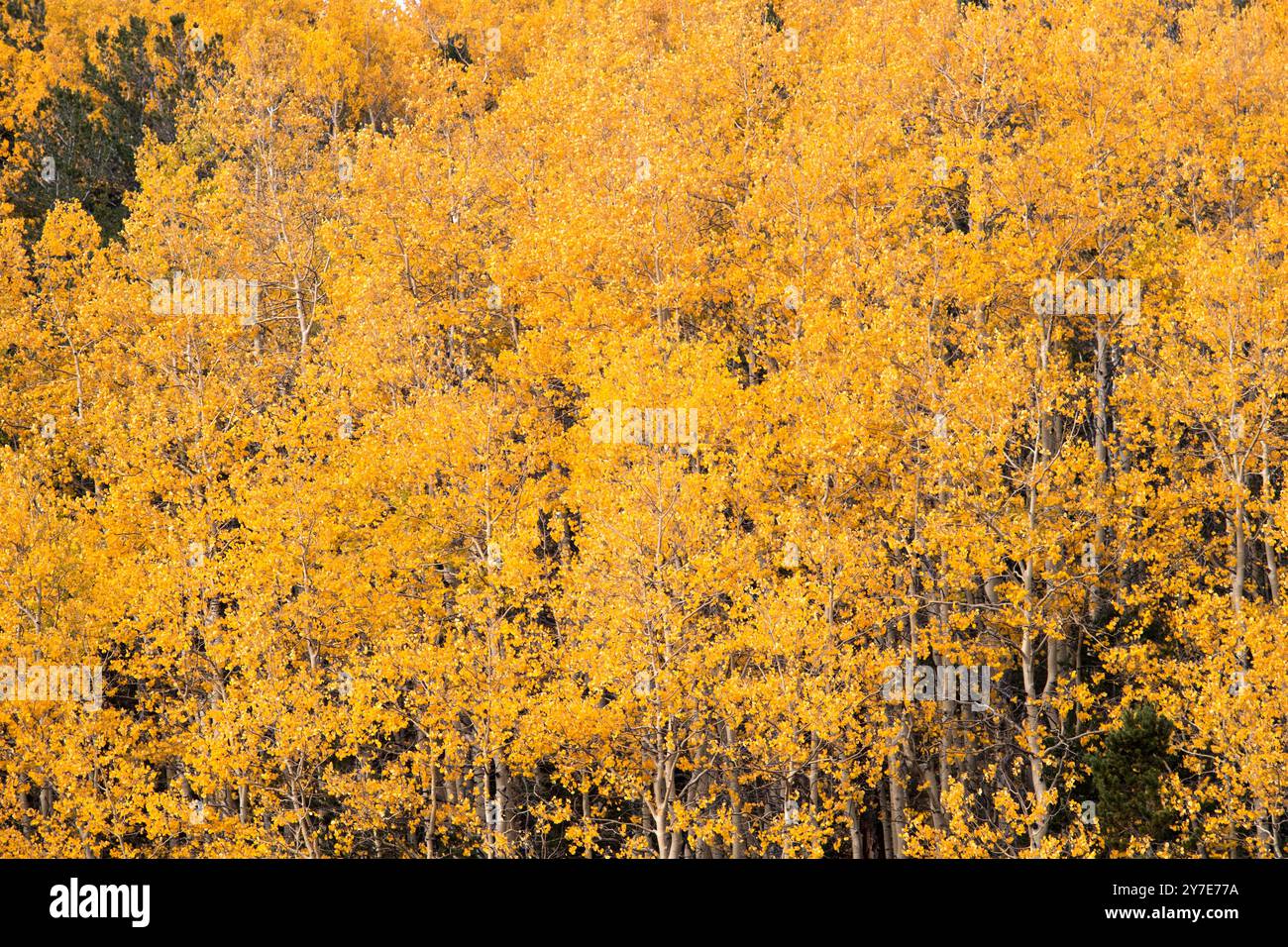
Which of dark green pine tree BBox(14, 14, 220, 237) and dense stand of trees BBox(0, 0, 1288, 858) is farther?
dark green pine tree BBox(14, 14, 220, 237)

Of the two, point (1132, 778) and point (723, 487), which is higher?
point (723, 487)

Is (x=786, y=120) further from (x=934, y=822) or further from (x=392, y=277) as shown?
(x=934, y=822)

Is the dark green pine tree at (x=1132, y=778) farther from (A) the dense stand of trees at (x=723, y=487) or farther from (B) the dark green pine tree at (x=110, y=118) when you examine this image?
(B) the dark green pine tree at (x=110, y=118)

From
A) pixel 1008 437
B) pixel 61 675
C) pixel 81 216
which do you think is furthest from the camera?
pixel 81 216

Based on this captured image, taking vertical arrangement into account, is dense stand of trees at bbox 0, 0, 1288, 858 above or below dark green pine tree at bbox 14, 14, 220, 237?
below

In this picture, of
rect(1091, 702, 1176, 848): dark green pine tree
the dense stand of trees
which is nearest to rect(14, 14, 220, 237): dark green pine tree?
the dense stand of trees

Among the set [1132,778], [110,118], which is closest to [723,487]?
[1132,778]

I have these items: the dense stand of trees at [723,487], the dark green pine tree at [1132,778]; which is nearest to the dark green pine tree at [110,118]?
the dense stand of trees at [723,487]

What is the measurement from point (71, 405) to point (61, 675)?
14640mm

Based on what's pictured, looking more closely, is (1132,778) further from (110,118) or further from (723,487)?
(110,118)

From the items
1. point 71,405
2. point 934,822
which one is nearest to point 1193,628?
point 934,822

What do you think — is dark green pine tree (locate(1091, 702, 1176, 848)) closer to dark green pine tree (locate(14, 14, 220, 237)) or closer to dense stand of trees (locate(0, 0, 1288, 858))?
dense stand of trees (locate(0, 0, 1288, 858))
